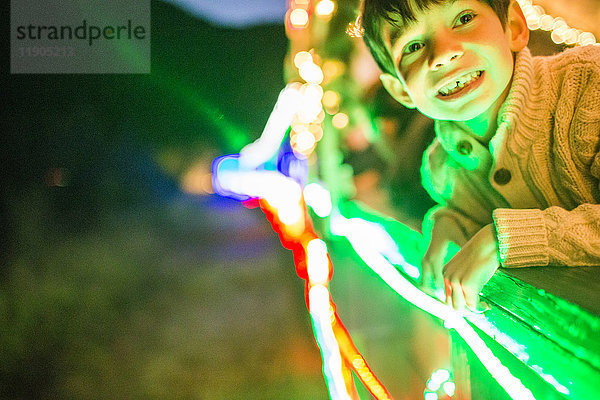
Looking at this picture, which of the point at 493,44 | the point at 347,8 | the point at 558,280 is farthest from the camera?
the point at 347,8

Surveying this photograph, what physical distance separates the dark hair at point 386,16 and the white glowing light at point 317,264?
21.0 inches

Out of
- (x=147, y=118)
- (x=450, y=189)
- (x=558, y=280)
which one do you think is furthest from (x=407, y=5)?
(x=147, y=118)

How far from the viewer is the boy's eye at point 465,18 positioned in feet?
2.53

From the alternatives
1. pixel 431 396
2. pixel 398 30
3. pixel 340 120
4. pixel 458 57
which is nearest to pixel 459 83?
pixel 458 57

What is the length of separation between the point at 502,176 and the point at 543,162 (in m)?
0.08

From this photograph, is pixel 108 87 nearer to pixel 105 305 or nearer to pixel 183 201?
pixel 183 201

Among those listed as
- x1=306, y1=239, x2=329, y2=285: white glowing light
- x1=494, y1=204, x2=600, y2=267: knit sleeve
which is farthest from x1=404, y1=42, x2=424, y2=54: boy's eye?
x1=306, y1=239, x2=329, y2=285: white glowing light

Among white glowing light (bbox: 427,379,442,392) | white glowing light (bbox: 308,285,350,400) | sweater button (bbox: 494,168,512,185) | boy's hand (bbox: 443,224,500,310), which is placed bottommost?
white glowing light (bbox: 427,379,442,392)

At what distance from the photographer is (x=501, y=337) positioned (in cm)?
A: 62

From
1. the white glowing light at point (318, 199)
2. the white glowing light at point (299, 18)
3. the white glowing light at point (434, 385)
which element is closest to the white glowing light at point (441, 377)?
the white glowing light at point (434, 385)

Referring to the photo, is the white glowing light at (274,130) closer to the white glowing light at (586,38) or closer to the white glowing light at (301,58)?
the white glowing light at (301,58)

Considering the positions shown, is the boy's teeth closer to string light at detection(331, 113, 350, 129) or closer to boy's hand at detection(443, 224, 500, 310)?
boy's hand at detection(443, 224, 500, 310)

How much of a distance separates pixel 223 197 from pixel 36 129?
2.30 ft

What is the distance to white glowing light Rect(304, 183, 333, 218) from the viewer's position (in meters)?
1.51
